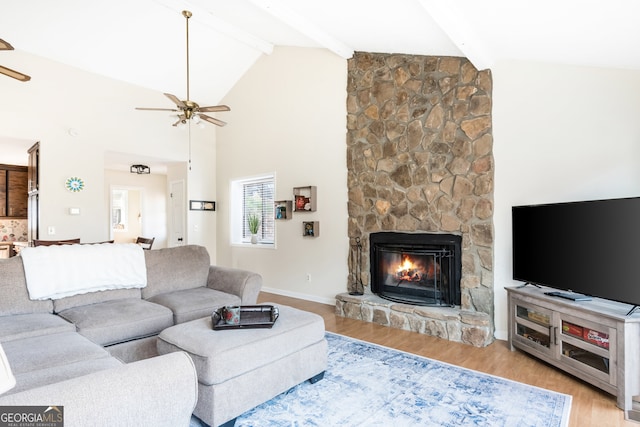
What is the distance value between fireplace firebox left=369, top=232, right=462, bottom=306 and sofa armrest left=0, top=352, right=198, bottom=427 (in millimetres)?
3131

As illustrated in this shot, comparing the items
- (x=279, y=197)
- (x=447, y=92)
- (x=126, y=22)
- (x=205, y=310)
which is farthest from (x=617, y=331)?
(x=126, y=22)

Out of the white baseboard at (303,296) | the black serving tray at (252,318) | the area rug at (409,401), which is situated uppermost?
the black serving tray at (252,318)

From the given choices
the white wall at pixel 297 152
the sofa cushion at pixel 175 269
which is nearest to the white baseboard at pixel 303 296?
the white wall at pixel 297 152

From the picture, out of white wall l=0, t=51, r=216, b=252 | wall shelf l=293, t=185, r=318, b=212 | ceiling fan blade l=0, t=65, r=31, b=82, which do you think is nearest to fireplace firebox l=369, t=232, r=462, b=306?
wall shelf l=293, t=185, r=318, b=212

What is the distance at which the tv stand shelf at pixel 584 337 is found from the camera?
2297mm

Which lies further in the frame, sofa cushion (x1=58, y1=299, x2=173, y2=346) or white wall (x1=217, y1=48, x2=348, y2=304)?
white wall (x1=217, y1=48, x2=348, y2=304)

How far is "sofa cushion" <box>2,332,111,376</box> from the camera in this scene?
1793 millimetres

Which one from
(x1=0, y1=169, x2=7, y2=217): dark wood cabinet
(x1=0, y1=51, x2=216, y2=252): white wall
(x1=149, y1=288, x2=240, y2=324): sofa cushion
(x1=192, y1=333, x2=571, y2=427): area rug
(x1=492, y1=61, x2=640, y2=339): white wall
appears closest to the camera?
(x1=192, y1=333, x2=571, y2=427): area rug

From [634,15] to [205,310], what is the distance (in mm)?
3680

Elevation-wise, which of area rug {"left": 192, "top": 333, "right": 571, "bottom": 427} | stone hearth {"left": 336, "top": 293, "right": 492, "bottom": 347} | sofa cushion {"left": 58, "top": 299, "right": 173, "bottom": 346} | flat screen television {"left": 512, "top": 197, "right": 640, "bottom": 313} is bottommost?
area rug {"left": 192, "top": 333, "right": 571, "bottom": 427}

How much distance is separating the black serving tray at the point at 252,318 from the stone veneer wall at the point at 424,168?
188cm

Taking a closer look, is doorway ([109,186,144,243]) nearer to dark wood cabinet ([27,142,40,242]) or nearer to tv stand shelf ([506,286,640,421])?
dark wood cabinet ([27,142,40,242])

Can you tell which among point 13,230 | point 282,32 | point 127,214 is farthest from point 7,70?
point 127,214

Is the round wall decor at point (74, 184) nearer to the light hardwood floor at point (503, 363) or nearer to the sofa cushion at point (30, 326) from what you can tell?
the sofa cushion at point (30, 326)
